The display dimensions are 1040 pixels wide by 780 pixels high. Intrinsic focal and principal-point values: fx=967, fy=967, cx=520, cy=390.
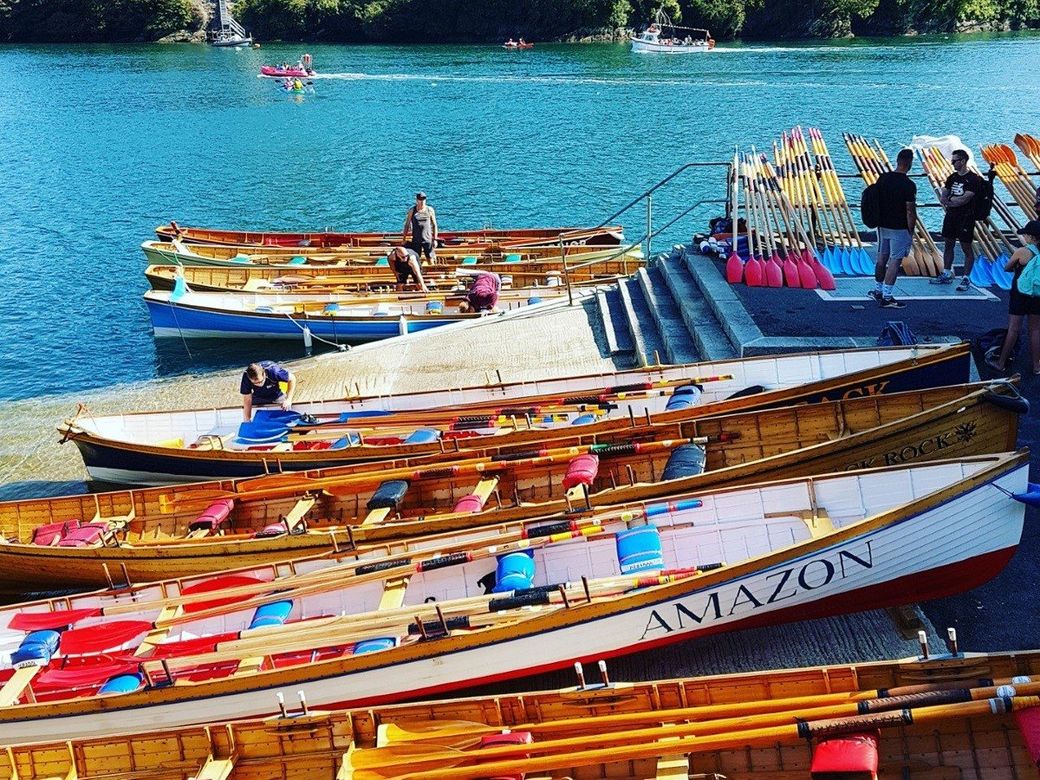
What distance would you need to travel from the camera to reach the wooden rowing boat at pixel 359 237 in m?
25.9

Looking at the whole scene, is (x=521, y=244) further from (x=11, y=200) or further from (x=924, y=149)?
(x=11, y=200)

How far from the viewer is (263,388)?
13859mm

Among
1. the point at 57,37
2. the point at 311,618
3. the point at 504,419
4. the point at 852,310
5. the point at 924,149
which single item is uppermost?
the point at 57,37

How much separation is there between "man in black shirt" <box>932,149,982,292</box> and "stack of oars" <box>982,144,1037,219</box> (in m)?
1.77

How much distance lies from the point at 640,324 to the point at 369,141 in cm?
3478

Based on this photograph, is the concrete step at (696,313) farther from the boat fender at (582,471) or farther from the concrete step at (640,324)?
the boat fender at (582,471)

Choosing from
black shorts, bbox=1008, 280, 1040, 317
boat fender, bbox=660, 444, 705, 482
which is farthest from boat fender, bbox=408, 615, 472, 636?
black shorts, bbox=1008, 280, 1040, 317

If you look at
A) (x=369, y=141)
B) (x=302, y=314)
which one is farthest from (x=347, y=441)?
(x=369, y=141)

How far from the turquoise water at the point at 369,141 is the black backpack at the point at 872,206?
44.2 ft

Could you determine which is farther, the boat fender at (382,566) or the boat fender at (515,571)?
the boat fender at (382,566)

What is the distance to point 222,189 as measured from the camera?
40.1 meters

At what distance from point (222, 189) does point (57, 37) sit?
75.2 metres

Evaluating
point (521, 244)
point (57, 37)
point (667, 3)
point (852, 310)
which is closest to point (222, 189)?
point (521, 244)

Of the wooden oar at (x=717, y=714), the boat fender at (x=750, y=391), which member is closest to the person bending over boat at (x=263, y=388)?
the boat fender at (x=750, y=391)
